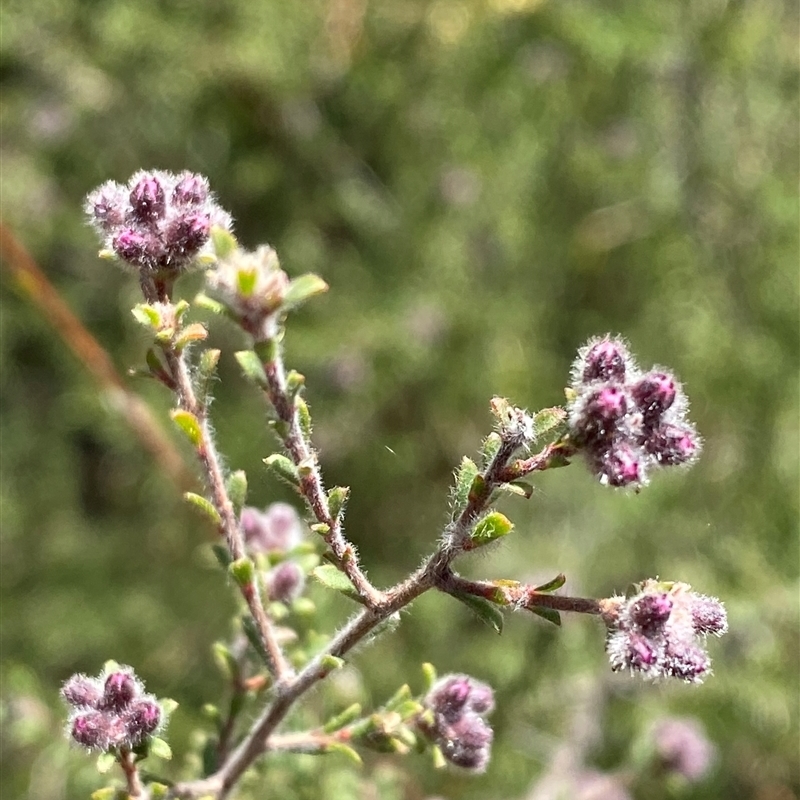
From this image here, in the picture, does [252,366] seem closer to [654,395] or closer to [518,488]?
[518,488]

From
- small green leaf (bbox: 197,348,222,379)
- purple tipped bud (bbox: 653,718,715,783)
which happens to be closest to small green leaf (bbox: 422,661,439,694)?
small green leaf (bbox: 197,348,222,379)

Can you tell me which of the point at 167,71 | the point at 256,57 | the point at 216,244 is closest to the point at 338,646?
the point at 216,244

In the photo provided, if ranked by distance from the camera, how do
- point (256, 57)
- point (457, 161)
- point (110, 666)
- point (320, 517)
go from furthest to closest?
point (457, 161)
point (256, 57)
point (110, 666)
point (320, 517)

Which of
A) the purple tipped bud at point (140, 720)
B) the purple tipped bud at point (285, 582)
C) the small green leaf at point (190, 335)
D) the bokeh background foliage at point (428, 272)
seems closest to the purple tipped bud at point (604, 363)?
the small green leaf at point (190, 335)

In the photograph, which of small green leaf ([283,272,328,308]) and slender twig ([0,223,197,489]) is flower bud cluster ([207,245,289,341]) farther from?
slender twig ([0,223,197,489])

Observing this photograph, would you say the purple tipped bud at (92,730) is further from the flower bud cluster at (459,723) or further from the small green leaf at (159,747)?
the flower bud cluster at (459,723)

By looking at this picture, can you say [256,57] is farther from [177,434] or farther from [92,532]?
[92,532]
